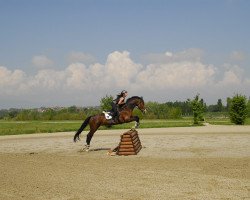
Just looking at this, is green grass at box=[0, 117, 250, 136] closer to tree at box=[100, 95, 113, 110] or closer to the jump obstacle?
tree at box=[100, 95, 113, 110]

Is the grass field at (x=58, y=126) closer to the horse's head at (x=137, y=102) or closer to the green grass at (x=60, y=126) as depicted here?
the green grass at (x=60, y=126)

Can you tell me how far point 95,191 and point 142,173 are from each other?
9.33ft

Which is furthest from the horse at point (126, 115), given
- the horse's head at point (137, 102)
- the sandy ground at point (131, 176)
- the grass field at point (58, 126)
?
the grass field at point (58, 126)

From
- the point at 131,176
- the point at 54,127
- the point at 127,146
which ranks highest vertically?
the point at 127,146

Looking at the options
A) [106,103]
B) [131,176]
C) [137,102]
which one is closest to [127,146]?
[137,102]

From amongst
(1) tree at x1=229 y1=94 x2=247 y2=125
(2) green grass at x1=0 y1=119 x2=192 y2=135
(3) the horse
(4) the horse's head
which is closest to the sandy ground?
(3) the horse

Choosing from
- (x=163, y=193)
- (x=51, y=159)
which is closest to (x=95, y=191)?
(x=163, y=193)

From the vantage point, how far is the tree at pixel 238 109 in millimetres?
45094

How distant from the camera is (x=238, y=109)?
45344mm

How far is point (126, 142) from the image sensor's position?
1800 cm

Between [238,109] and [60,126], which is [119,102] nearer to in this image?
[238,109]

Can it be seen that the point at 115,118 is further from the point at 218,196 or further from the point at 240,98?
the point at 240,98

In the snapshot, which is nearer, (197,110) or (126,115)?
(126,115)

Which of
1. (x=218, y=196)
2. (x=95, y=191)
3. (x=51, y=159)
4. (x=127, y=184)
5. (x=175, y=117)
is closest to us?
(x=218, y=196)
